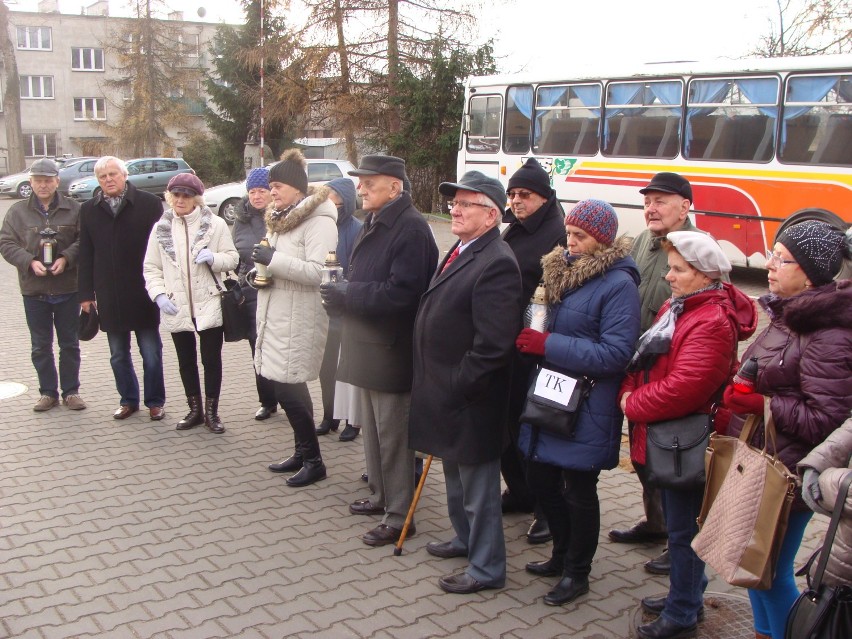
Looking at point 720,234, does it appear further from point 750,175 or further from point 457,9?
point 457,9

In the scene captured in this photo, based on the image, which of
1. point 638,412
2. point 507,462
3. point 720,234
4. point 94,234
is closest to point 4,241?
point 94,234

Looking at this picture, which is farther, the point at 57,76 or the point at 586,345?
the point at 57,76

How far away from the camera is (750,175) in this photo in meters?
12.7

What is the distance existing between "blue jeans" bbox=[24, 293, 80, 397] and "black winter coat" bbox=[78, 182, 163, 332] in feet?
1.80

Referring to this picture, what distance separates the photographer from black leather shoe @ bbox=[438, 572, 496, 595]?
3961 mm

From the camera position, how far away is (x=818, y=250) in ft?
9.66

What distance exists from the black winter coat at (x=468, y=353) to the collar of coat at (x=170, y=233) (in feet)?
8.51

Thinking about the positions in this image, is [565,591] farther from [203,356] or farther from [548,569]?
[203,356]

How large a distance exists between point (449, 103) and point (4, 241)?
18592 mm

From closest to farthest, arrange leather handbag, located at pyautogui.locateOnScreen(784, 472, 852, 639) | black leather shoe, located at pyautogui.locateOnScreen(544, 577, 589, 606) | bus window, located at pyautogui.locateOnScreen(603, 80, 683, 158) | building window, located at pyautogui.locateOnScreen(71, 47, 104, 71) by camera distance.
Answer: leather handbag, located at pyautogui.locateOnScreen(784, 472, 852, 639)
black leather shoe, located at pyautogui.locateOnScreen(544, 577, 589, 606)
bus window, located at pyautogui.locateOnScreen(603, 80, 683, 158)
building window, located at pyautogui.locateOnScreen(71, 47, 104, 71)

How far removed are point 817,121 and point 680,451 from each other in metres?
10.2

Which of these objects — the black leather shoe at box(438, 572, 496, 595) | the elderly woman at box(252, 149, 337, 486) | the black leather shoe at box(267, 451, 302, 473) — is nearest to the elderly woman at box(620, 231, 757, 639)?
the black leather shoe at box(438, 572, 496, 595)

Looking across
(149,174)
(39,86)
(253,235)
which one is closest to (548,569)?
(253,235)

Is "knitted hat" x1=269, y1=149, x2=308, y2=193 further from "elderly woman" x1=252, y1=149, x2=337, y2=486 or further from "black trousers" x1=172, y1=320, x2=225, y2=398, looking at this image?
"black trousers" x1=172, y1=320, x2=225, y2=398
